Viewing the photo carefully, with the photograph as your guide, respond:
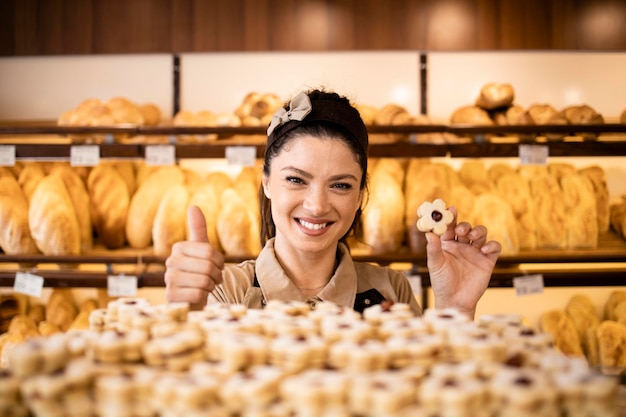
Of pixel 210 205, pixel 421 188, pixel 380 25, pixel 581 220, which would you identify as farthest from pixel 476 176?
pixel 210 205

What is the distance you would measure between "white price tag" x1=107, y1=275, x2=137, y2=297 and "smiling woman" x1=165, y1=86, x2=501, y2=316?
46.1 inches

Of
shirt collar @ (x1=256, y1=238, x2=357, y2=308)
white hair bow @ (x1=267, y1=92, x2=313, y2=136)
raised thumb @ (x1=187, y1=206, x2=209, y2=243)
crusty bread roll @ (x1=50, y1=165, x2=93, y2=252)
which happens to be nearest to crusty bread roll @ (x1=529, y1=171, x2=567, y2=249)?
shirt collar @ (x1=256, y1=238, x2=357, y2=308)

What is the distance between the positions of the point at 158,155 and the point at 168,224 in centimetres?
37

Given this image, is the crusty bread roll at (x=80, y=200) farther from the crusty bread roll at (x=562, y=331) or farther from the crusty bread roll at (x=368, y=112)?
the crusty bread roll at (x=562, y=331)

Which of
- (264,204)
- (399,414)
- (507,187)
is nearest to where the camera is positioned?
(399,414)

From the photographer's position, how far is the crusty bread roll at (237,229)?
2.97 meters

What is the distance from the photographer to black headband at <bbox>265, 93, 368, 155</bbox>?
5.40ft

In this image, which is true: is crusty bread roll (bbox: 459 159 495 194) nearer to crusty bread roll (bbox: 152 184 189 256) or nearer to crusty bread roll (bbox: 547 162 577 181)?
crusty bread roll (bbox: 547 162 577 181)

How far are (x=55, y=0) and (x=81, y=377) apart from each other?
332 centimetres

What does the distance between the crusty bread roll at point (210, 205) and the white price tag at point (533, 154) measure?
149 cm

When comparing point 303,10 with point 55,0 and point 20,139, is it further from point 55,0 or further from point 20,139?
point 20,139

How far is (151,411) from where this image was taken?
2.68 feet

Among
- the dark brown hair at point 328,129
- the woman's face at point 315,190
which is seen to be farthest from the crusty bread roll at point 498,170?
the woman's face at point 315,190

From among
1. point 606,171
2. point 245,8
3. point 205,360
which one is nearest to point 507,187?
point 606,171
